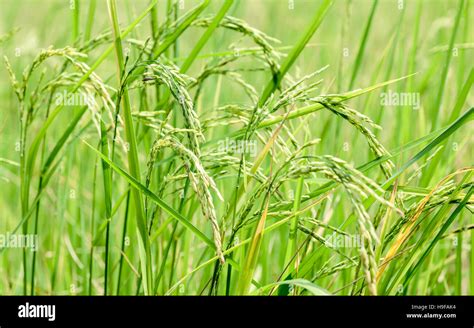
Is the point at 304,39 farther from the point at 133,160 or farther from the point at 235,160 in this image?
the point at 133,160

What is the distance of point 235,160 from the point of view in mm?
1232

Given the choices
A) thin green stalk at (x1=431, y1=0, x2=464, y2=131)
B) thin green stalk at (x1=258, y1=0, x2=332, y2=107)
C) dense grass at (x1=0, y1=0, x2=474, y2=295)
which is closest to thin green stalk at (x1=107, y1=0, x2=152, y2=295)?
dense grass at (x1=0, y1=0, x2=474, y2=295)

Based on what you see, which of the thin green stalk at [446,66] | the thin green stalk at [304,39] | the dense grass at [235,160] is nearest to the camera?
the dense grass at [235,160]

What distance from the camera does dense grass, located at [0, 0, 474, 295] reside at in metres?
1.21

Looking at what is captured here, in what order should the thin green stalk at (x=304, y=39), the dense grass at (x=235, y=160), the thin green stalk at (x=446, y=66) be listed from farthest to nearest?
the thin green stalk at (x=446, y=66) < the thin green stalk at (x=304, y=39) < the dense grass at (x=235, y=160)

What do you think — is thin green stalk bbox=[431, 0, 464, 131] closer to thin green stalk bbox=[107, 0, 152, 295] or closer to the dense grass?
the dense grass

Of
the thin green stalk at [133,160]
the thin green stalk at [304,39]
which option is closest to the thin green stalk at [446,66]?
the thin green stalk at [304,39]

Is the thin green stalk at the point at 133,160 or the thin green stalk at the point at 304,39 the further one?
the thin green stalk at the point at 304,39

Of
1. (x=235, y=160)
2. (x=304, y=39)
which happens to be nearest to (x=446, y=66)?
(x=304, y=39)

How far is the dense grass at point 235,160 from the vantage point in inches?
47.5

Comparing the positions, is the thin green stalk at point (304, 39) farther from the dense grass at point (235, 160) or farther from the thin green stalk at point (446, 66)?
the thin green stalk at point (446, 66)
